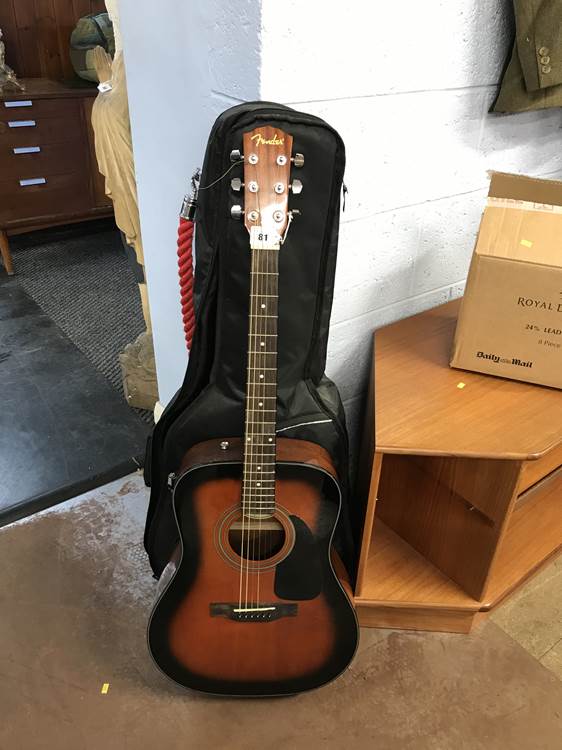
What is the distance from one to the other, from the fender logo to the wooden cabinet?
0.50 metres

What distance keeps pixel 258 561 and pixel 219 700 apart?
1.04 ft

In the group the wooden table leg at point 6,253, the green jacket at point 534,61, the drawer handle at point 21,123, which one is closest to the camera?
the green jacket at point 534,61

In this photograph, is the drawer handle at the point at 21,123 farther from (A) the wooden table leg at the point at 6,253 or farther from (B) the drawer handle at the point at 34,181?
(A) the wooden table leg at the point at 6,253

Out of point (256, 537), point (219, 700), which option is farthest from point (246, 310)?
point (219, 700)

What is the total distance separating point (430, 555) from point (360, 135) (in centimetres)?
89

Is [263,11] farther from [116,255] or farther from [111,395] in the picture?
[116,255]

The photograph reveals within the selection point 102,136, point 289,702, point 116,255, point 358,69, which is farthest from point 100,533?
point 116,255

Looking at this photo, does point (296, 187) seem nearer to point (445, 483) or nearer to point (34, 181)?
point (445, 483)

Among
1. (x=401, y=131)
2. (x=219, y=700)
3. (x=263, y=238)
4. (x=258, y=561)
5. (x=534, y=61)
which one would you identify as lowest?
(x=219, y=700)

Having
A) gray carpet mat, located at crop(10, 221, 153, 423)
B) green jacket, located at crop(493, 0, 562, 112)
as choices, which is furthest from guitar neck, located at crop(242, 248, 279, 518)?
gray carpet mat, located at crop(10, 221, 153, 423)

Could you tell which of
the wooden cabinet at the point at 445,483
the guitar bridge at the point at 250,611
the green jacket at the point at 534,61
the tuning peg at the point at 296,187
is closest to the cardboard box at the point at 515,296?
the wooden cabinet at the point at 445,483

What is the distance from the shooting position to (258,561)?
1.13m

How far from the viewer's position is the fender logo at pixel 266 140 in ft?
3.19

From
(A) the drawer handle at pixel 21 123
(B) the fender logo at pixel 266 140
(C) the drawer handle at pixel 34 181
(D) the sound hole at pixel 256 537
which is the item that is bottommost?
(D) the sound hole at pixel 256 537
